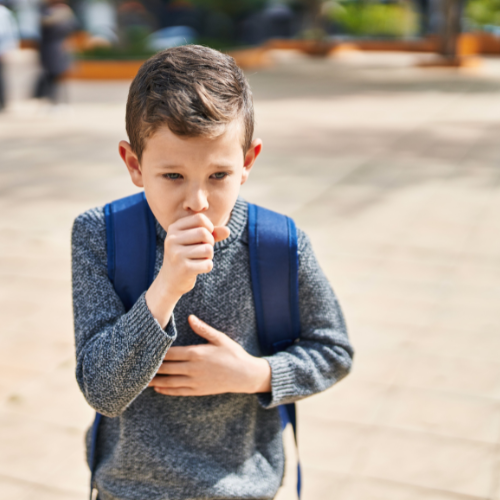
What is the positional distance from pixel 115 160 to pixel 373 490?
21.6ft

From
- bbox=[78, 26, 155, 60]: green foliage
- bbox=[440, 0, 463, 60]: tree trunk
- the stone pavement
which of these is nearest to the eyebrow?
the stone pavement

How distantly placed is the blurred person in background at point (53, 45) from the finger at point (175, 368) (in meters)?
11.8

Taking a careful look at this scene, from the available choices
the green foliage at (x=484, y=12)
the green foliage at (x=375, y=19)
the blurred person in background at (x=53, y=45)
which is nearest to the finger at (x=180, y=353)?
the blurred person in background at (x=53, y=45)

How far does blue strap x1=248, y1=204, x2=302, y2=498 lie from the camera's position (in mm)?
1384

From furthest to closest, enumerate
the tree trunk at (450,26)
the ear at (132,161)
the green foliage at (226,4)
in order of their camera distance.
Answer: the green foliage at (226,4) → the tree trunk at (450,26) → the ear at (132,161)

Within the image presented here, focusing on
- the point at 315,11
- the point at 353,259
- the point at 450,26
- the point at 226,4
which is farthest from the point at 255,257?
the point at 315,11

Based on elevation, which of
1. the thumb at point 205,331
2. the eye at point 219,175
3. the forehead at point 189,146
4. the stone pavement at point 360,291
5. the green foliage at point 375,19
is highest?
the forehead at point 189,146

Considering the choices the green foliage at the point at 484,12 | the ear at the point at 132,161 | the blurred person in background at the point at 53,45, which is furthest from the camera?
the green foliage at the point at 484,12

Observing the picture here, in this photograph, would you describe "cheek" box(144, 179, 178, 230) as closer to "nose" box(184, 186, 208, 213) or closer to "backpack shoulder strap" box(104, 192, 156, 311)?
"nose" box(184, 186, 208, 213)

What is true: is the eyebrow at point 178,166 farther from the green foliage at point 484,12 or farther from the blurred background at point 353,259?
the green foliage at point 484,12

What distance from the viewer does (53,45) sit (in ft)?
39.3

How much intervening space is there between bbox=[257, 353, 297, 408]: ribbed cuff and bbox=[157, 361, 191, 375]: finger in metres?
0.18

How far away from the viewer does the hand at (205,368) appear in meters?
1.32

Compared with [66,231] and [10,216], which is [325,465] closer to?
[66,231]
